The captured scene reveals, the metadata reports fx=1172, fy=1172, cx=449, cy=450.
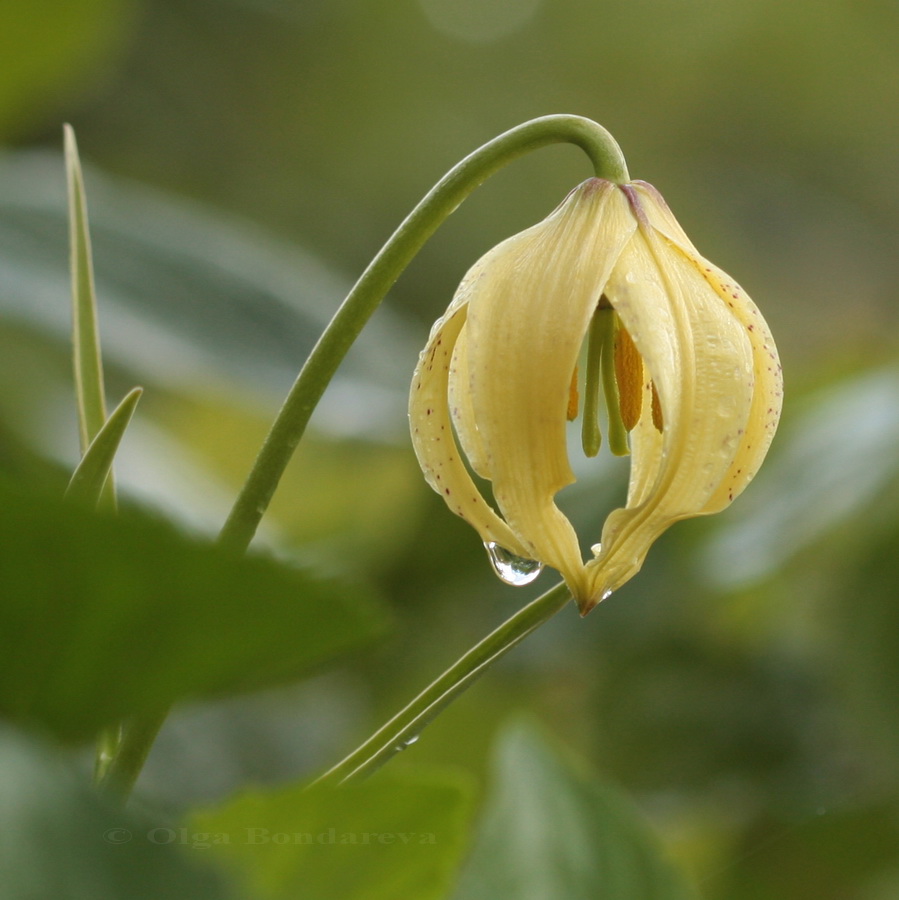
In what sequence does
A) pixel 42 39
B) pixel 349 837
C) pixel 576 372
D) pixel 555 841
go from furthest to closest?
pixel 42 39
pixel 555 841
pixel 576 372
pixel 349 837

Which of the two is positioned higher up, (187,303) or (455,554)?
(187,303)

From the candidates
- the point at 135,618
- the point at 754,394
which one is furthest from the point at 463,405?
the point at 135,618

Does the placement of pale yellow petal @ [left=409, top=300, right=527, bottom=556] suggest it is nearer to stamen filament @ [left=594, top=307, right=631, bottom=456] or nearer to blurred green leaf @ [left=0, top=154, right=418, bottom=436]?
stamen filament @ [left=594, top=307, right=631, bottom=456]

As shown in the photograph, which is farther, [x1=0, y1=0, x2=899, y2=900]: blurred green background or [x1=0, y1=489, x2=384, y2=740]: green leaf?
[x1=0, y1=0, x2=899, y2=900]: blurred green background

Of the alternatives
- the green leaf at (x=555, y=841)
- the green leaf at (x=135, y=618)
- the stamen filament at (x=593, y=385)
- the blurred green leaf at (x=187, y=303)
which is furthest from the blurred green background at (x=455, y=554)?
the green leaf at (x=135, y=618)

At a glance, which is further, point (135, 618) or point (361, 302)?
point (361, 302)

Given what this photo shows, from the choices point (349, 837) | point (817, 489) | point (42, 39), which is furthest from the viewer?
point (42, 39)

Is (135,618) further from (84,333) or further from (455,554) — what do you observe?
(455,554)

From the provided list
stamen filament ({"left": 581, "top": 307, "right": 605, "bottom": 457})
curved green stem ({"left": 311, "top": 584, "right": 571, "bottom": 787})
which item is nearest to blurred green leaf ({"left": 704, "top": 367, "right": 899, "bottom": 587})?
stamen filament ({"left": 581, "top": 307, "right": 605, "bottom": 457})
